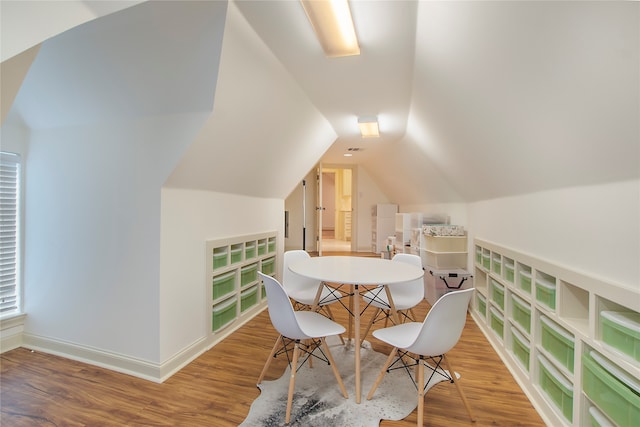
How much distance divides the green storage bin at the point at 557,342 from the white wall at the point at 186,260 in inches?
101

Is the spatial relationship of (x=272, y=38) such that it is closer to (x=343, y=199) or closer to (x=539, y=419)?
(x=539, y=419)

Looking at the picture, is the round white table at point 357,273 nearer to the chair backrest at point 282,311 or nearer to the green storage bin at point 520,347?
the chair backrest at point 282,311

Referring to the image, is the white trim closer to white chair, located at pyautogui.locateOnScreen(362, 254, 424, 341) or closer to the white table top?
the white table top

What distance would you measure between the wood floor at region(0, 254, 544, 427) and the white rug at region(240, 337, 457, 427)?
8 centimetres

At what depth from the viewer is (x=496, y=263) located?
2.76 metres

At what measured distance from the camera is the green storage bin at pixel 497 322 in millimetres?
2568

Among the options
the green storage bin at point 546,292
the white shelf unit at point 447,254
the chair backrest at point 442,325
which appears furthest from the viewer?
the white shelf unit at point 447,254

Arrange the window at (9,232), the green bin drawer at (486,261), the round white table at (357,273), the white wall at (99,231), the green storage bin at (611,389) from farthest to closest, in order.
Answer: the green bin drawer at (486,261) → the window at (9,232) → the white wall at (99,231) → the round white table at (357,273) → the green storage bin at (611,389)

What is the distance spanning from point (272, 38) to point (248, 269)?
2.41 m

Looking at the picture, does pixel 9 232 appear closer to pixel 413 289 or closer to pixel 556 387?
pixel 413 289

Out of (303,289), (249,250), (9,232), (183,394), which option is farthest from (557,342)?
(9,232)

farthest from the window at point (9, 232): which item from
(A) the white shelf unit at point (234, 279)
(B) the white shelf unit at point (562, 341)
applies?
(B) the white shelf unit at point (562, 341)

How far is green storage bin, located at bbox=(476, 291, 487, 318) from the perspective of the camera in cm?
308

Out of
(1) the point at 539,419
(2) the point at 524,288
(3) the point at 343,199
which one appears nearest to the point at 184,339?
(1) the point at 539,419
